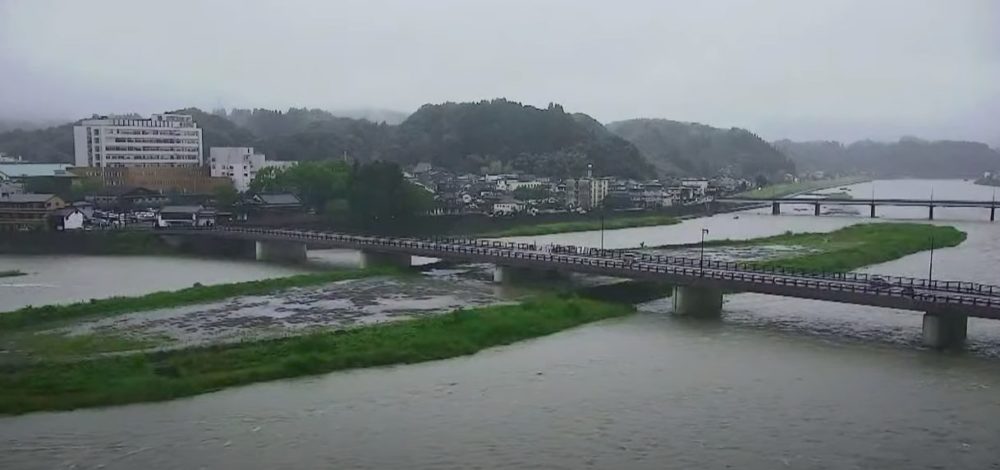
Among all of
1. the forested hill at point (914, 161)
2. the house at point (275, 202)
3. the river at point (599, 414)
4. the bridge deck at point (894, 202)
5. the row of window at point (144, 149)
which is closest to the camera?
the river at point (599, 414)

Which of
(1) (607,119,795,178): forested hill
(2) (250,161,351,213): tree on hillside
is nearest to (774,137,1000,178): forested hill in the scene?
(1) (607,119,795,178): forested hill

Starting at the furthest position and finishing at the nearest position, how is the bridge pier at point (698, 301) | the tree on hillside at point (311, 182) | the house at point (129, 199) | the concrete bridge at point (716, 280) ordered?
the tree on hillside at point (311, 182) → the house at point (129, 199) → the bridge pier at point (698, 301) → the concrete bridge at point (716, 280)

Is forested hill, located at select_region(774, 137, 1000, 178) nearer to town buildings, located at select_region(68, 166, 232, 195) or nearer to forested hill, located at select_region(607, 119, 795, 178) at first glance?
forested hill, located at select_region(607, 119, 795, 178)

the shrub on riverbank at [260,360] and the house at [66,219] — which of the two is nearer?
the shrub on riverbank at [260,360]

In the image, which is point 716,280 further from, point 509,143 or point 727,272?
point 509,143

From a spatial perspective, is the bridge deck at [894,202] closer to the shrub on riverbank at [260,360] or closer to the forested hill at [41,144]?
the shrub on riverbank at [260,360]

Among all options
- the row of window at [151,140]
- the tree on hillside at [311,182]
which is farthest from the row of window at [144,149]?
the tree on hillside at [311,182]

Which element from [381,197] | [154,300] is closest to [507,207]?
[381,197]
